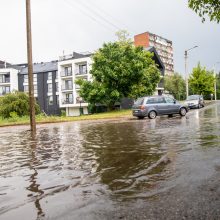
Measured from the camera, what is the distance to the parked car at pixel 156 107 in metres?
25.5

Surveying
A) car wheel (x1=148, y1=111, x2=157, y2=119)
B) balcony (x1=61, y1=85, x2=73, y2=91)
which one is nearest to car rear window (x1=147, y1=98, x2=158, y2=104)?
car wheel (x1=148, y1=111, x2=157, y2=119)

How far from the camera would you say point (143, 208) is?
391 centimetres

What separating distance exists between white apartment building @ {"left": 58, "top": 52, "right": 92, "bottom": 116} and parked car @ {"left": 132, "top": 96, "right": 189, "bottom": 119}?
126 feet

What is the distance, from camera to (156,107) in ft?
84.9

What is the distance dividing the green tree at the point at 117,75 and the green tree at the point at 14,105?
7.81 meters

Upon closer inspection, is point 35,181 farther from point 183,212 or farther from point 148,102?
point 148,102

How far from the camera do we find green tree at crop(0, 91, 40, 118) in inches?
1406

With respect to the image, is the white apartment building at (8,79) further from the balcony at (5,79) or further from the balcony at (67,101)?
the balcony at (67,101)

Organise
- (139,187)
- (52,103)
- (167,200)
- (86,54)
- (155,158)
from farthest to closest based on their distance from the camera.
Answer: (52,103) → (86,54) → (155,158) → (139,187) → (167,200)

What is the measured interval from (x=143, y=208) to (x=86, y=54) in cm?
6269

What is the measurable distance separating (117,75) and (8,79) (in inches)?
1719

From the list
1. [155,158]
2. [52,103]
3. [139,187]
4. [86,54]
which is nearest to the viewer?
[139,187]

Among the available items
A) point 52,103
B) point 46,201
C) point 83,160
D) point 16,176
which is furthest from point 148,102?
point 52,103

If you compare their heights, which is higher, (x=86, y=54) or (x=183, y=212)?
(x=86, y=54)
